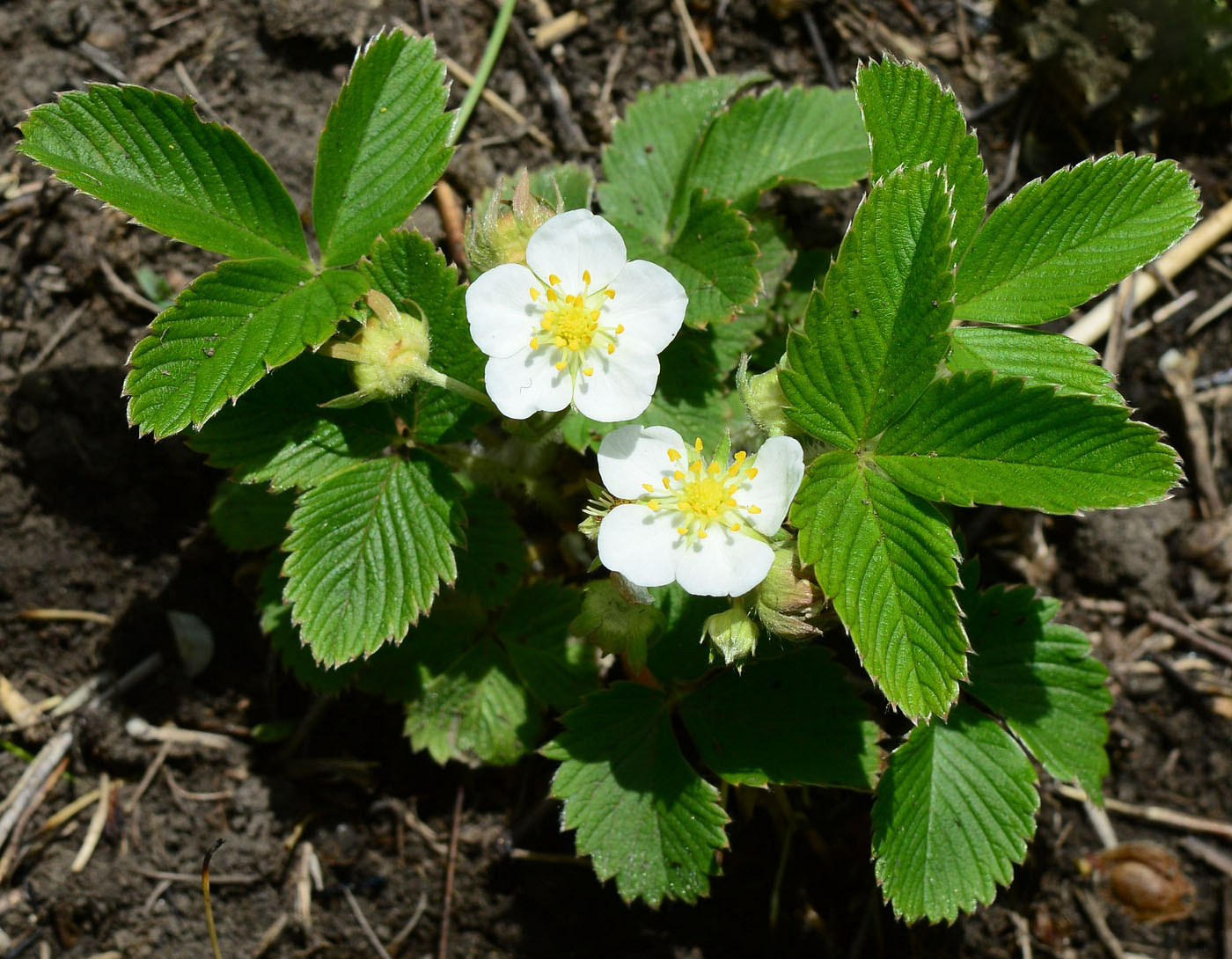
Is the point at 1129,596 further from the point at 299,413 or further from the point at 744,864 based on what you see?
the point at 299,413

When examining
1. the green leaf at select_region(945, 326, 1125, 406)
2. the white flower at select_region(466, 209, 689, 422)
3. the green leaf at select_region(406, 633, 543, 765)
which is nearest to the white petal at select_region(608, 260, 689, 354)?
the white flower at select_region(466, 209, 689, 422)

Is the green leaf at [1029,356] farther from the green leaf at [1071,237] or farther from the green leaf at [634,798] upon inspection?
the green leaf at [634,798]

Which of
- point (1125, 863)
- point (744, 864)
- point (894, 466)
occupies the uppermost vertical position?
point (894, 466)

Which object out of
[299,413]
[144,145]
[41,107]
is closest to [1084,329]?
[299,413]

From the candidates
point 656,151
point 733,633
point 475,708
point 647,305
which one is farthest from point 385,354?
point 656,151

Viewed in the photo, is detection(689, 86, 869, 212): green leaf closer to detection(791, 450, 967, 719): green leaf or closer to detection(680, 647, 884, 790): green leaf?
detection(791, 450, 967, 719): green leaf

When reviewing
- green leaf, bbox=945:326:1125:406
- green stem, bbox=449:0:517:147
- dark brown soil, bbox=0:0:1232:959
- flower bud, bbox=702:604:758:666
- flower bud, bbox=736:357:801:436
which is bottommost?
dark brown soil, bbox=0:0:1232:959
